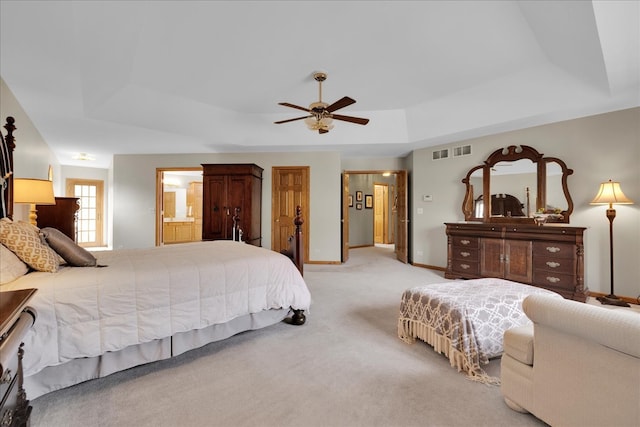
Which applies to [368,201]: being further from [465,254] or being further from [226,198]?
[226,198]

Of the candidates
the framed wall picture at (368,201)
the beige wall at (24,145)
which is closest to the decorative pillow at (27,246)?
the beige wall at (24,145)

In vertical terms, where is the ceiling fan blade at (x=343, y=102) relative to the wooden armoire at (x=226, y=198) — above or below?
above

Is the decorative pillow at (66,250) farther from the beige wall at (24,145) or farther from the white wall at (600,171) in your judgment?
the white wall at (600,171)

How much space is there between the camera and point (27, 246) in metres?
1.84

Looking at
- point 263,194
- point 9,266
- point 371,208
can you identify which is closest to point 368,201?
point 371,208

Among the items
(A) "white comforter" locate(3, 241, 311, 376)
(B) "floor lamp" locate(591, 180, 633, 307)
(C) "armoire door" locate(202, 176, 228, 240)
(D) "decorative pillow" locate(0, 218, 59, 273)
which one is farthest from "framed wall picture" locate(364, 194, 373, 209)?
(D) "decorative pillow" locate(0, 218, 59, 273)

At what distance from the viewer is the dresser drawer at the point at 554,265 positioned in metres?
3.58

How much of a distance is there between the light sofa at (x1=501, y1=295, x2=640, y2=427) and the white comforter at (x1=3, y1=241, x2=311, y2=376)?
1.74 meters

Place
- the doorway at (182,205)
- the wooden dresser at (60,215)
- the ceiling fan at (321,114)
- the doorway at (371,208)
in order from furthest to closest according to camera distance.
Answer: the doorway at (182,205) < the doorway at (371,208) < the wooden dresser at (60,215) < the ceiling fan at (321,114)

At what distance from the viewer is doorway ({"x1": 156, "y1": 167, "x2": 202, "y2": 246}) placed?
8.91 metres

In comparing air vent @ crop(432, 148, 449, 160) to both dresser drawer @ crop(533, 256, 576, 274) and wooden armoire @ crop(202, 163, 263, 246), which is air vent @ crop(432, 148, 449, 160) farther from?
wooden armoire @ crop(202, 163, 263, 246)

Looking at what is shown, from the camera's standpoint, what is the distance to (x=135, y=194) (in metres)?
6.61

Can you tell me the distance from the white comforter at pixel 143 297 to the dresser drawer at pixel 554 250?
10.6 feet

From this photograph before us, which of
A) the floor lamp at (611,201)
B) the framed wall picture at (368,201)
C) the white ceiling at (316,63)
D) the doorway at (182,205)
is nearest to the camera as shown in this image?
the white ceiling at (316,63)
